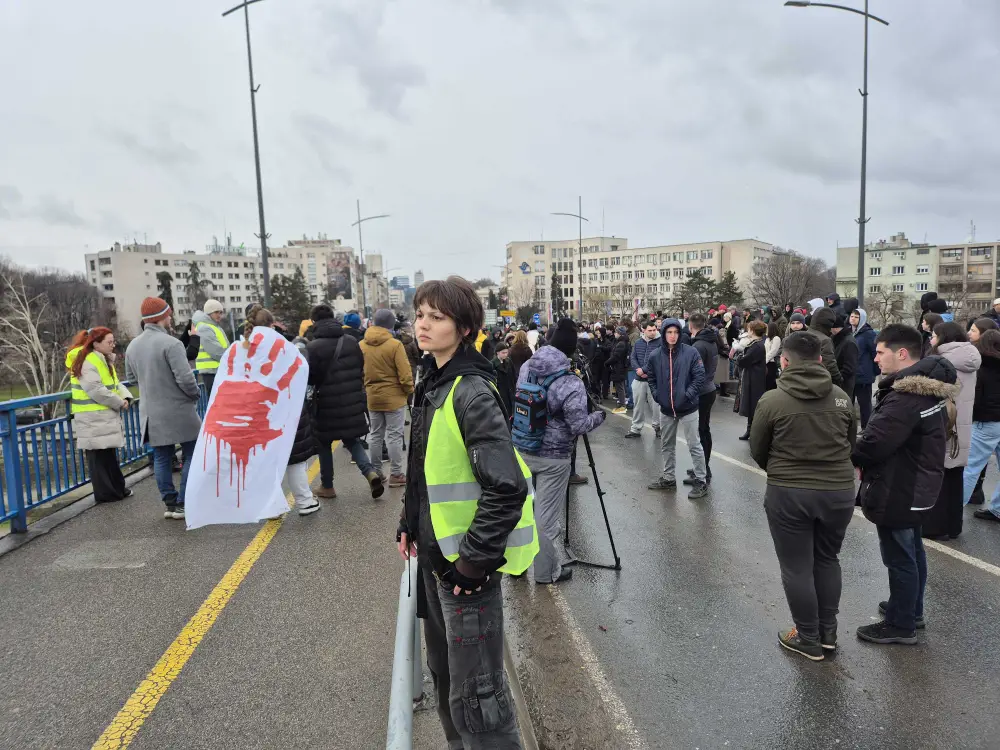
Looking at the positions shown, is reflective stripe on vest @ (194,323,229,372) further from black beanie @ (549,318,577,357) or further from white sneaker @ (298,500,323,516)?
black beanie @ (549,318,577,357)

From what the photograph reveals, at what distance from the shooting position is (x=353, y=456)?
6820mm

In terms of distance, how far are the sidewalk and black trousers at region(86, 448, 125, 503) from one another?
56cm

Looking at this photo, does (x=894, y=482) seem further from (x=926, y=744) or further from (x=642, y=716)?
(x=642, y=716)

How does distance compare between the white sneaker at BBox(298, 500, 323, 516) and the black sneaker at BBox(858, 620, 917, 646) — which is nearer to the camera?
the black sneaker at BBox(858, 620, 917, 646)

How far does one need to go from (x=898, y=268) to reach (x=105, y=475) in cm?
12942

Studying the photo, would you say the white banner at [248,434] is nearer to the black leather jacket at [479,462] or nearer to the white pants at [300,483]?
the white pants at [300,483]

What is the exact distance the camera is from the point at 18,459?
5797 mm

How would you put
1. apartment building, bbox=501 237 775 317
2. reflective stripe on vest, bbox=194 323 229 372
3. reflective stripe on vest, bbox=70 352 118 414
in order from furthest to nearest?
apartment building, bbox=501 237 775 317 → reflective stripe on vest, bbox=194 323 229 372 → reflective stripe on vest, bbox=70 352 118 414

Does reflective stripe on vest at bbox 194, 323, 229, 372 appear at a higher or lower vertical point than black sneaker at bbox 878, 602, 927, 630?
higher

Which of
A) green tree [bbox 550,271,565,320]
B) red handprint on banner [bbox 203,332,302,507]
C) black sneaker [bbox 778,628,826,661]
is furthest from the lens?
green tree [bbox 550,271,565,320]

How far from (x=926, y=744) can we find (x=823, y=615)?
2.83 feet

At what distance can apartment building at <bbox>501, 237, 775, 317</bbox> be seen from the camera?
125812 mm

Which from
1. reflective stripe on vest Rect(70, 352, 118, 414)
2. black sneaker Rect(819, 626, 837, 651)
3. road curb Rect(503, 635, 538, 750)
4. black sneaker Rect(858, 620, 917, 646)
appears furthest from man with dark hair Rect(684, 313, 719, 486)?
reflective stripe on vest Rect(70, 352, 118, 414)

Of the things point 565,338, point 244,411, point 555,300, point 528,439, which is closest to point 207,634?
point 244,411
